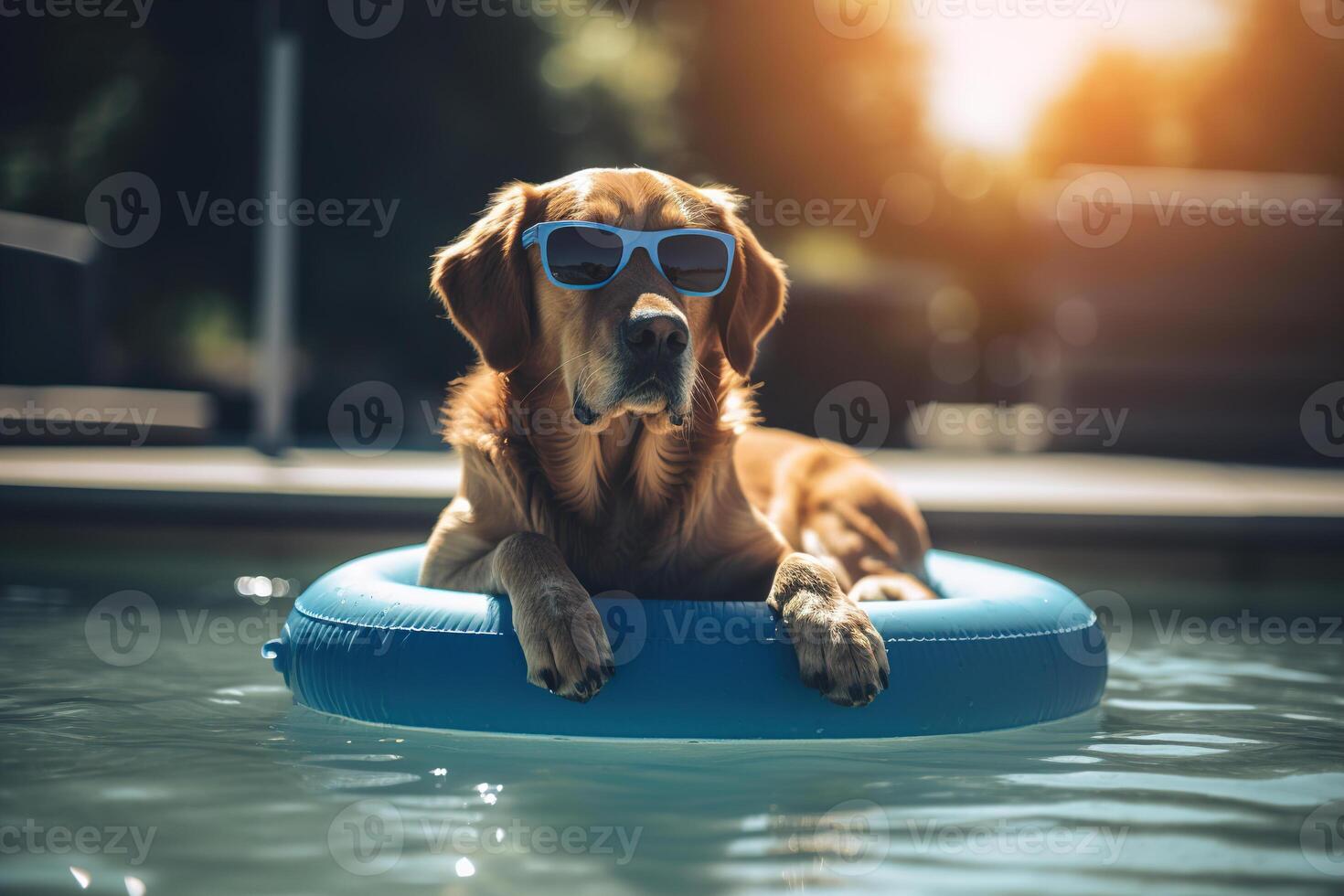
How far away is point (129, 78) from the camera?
13430mm

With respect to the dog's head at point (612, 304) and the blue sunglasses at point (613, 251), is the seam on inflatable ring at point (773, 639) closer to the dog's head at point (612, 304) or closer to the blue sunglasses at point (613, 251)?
the dog's head at point (612, 304)

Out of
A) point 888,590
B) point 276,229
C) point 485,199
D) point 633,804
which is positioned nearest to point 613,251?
point 633,804

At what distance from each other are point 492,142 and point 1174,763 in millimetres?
11754

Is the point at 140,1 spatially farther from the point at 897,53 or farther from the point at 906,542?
the point at 906,542

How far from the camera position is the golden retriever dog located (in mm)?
3705

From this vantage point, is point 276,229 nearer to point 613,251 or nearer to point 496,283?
point 496,283

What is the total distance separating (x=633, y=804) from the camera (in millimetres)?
3062

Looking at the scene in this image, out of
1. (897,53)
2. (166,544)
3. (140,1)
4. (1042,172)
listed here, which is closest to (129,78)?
(140,1)

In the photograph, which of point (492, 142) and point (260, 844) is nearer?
point (260, 844)

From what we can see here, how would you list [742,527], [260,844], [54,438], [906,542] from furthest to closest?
[54,438] → [906,542] → [742,527] → [260,844]

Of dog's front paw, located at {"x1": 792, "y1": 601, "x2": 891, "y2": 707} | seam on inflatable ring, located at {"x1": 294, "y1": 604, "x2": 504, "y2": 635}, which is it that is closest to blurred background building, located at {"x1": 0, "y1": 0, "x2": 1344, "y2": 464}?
seam on inflatable ring, located at {"x1": 294, "y1": 604, "x2": 504, "y2": 635}

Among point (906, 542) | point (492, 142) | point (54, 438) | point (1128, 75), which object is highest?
point (1128, 75)

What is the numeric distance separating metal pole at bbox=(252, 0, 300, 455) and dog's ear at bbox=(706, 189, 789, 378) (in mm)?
5969

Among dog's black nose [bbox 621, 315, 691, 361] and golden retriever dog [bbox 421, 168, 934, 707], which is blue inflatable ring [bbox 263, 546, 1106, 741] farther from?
dog's black nose [bbox 621, 315, 691, 361]
